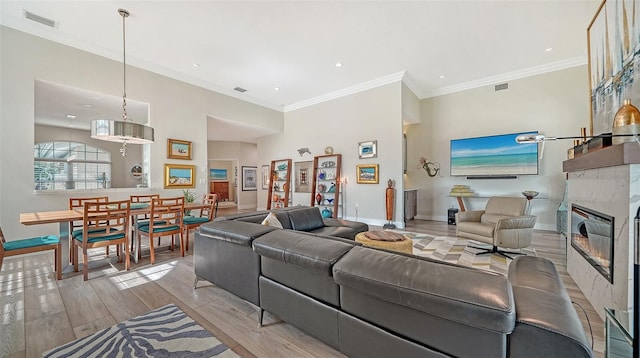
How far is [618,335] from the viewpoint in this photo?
111 centimetres

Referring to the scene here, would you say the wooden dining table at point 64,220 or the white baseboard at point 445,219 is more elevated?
the wooden dining table at point 64,220

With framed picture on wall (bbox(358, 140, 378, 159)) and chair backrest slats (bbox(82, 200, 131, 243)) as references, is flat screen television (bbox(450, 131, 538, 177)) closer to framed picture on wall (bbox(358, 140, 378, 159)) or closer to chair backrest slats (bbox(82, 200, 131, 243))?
framed picture on wall (bbox(358, 140, 378, 159))

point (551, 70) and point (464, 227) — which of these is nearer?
point (464, 227)

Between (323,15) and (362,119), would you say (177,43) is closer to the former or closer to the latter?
(323,15)

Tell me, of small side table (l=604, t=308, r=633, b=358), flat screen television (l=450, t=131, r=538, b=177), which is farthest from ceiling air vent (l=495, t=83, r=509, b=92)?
small side table (l=604, t=308, r=633, b=358)

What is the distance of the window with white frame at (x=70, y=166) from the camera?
7.79 m

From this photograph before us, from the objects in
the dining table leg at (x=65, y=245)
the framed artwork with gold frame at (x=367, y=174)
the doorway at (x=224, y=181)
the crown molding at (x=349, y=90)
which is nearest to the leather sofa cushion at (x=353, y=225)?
the framed artwork with gold frame at (x=367, y=174)

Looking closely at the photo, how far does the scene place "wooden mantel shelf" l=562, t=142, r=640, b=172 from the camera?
164cm

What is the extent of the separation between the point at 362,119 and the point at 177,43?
421 centimetres

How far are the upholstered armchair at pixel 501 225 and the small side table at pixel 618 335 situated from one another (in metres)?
2.25

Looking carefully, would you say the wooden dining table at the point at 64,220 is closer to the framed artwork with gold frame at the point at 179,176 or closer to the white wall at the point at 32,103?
the white wall at the point at 32,103

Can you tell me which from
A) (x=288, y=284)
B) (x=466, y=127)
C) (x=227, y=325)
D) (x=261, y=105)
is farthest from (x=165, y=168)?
(x=466, y=127)

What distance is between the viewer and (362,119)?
6242 mm

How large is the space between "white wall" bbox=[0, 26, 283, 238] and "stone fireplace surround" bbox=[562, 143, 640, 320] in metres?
6.40
